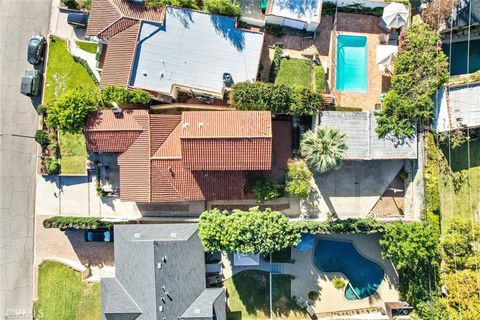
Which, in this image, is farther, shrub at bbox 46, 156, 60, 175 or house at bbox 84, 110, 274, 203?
shrub at bbox 46, 156, 60, 175

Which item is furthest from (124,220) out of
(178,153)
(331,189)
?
(331,189)

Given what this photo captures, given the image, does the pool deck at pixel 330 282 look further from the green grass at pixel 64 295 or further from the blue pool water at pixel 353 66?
the green grass at pixel 64 295

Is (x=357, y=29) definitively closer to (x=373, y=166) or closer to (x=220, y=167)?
(x=373, y=166)

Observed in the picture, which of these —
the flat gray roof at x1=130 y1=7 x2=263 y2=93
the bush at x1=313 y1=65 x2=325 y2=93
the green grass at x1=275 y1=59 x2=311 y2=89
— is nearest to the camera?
the flat gray roof at x1=130 y1=7 x2=263 y2=93

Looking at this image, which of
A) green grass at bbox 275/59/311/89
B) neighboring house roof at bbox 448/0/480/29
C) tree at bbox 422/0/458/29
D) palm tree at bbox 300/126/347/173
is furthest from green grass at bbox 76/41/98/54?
neighboring house roof at bbox 448/0/480/29

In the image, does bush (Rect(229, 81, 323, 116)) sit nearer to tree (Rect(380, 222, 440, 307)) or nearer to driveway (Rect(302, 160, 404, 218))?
driveway (Rect(302, 160, 404, 218))

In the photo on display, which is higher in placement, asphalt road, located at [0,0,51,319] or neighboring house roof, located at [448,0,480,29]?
neighboring house roof, located at [448,0,480,29]

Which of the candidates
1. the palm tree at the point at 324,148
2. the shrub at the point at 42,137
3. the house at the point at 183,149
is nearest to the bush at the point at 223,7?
the house at the point at 183,149
